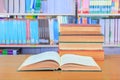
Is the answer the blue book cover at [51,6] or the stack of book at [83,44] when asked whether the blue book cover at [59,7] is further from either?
the stack of book at [83,44]

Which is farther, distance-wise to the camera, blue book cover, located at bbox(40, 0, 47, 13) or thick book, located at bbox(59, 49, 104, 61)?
blue book cover, located at bbox(40, 0, 47, 13)

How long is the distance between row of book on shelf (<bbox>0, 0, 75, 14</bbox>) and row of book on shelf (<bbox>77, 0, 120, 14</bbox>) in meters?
0.11

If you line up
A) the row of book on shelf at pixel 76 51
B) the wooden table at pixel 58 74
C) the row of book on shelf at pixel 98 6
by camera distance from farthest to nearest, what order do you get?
1. the row of book on shelf at pixel 98 6
2. the row of book on shelf at pixel 76 51
3. the wooden table at pixel 58 74

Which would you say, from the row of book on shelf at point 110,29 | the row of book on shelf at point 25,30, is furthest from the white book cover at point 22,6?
the row of book on shelf at point 110,29

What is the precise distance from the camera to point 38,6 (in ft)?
9.14

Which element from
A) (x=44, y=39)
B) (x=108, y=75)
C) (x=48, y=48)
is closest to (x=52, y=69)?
(x=108, y=75)

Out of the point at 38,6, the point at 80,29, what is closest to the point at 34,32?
the point at 38,6

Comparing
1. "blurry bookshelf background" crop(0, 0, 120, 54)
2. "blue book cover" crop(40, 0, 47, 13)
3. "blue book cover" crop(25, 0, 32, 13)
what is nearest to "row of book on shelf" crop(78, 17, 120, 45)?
"blurry bookshelf background" crop(0, 0, 120, 54)

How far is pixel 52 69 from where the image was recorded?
4.08ft

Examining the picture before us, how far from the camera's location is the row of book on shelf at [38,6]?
109 inches

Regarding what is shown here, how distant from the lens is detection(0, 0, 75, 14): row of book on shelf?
2.78 m

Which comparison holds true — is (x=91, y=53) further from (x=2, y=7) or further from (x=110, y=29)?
(x=2, y=7)

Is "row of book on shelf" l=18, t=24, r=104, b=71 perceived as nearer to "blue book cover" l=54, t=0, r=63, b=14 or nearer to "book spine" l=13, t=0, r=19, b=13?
"blue book cover" l=54, t=0, r=63, b=14

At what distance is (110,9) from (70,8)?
43cm
